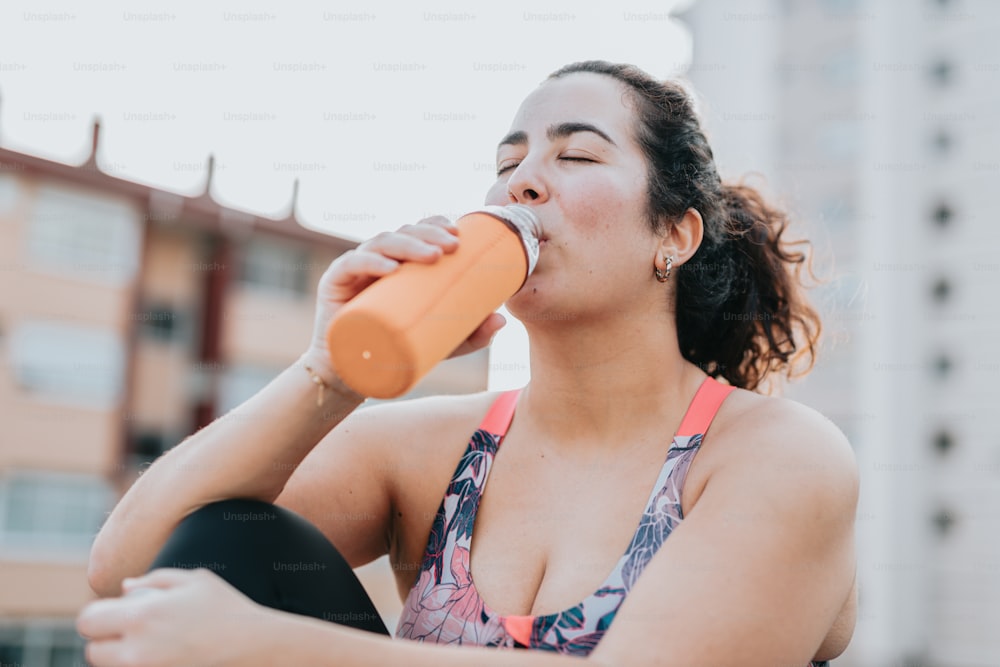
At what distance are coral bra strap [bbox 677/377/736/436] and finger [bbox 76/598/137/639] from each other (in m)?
1.04

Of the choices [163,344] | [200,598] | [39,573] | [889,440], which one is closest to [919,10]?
[889,440]

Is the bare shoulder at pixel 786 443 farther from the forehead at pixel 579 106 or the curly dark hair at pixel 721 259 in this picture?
the forehead at pixel 579 106

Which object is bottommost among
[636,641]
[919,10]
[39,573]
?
[39,573]

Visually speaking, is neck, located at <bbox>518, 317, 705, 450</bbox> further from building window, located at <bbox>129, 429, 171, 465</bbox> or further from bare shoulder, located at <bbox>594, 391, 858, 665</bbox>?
building window, located at <bbox>129, 429, 171, 465</bbox>

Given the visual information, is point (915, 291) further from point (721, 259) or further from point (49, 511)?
point (721, 259)

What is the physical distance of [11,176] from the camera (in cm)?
1526

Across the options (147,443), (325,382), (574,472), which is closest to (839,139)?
(147,443)

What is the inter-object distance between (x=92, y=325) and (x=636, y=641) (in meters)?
16.8

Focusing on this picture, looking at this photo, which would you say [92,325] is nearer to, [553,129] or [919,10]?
[553,129]

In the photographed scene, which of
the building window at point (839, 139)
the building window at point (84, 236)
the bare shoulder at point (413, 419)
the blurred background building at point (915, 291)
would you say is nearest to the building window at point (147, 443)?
the building window at point (84, 236)

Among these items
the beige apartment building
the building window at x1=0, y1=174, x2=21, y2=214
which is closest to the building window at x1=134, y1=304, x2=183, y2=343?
the beige apartment building

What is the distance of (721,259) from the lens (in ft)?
7.38

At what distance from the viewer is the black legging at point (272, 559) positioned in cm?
155

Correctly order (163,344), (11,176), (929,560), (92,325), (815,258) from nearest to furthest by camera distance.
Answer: (815,258) → (11,176) → (92,325) → (163,344) → (929,560)
